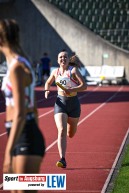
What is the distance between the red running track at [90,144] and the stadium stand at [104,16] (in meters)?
17.1

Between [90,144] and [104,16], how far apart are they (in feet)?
98.9

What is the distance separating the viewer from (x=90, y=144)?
14016 millimetres

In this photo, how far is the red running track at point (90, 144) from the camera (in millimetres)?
10172

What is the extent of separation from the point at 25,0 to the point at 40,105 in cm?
1735

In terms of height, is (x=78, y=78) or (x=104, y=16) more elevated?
(x=104, y=16)

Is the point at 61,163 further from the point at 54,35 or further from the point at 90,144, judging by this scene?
the point at 54,35

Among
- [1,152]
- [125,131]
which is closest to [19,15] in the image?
[125,131]

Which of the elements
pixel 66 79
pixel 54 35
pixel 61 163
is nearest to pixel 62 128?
pixel 61 163

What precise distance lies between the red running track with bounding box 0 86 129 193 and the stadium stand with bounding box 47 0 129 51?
17.1 metres

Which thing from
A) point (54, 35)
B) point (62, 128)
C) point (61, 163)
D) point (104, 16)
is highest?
point (104, 16)

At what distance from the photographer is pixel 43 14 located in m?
41.0

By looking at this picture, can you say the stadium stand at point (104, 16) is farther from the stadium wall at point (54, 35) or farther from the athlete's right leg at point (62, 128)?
the athlete's right leg at point (62, 128)

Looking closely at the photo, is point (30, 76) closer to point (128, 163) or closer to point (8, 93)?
point (8, 93)

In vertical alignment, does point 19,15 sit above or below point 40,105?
above
